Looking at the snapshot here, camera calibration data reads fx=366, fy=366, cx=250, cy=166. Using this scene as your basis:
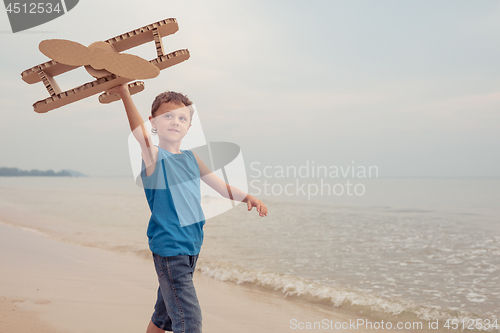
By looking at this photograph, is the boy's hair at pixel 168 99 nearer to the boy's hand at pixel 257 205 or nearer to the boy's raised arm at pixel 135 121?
the boy's raised arm at pixel 135 121

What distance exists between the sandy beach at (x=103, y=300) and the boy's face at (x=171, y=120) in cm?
183

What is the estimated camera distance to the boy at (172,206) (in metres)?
1.78

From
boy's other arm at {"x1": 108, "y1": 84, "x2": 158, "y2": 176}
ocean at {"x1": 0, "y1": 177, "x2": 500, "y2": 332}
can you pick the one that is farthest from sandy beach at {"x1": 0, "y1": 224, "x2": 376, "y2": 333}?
boy's other arm at {"x1": 108, "y1": 84, "x2": 158, "y2": 176}

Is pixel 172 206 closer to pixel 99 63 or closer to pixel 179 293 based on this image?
pixel 179 293

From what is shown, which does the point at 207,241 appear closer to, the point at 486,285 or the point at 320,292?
the point at 320,292

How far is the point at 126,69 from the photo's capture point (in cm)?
167

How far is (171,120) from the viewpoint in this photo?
195 cm

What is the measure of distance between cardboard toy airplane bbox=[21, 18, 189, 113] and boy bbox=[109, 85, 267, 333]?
121mm

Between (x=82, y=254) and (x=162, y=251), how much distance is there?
15.1 ft

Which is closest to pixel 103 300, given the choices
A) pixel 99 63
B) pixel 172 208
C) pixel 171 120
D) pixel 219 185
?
pixel 219 185

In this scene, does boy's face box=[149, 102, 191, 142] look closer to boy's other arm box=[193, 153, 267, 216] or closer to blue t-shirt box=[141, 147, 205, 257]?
blue t-shirt box=[141, 147, 205, 257]

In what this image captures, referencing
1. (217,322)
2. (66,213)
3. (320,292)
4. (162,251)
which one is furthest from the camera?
(66,213)

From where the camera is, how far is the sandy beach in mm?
2986

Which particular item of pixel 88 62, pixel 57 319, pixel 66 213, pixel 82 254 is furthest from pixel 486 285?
pixel 66 213
